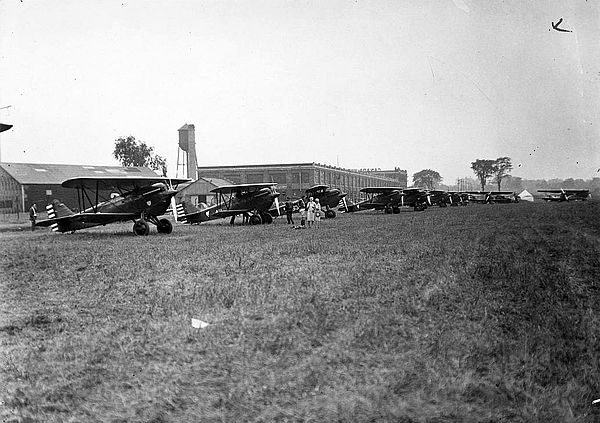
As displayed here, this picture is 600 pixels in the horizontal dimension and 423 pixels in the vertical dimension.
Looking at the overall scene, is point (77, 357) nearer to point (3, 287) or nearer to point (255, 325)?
point (255, 325)

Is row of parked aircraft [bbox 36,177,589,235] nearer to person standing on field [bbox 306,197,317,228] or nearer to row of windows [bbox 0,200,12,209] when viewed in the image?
person standing on field [bbox 306,197,317,228]

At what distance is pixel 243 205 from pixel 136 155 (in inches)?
1737

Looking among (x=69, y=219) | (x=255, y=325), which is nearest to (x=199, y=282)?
(x=255, y=325)

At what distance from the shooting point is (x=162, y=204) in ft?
58.5

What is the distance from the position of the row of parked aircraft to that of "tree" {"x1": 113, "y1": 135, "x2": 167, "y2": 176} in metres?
36.1

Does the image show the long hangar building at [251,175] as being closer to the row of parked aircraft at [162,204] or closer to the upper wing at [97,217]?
the row of parked aircraft at [162,204]

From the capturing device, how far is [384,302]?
219 inches

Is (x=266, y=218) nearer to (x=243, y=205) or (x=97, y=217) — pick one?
(x=243, y=205)

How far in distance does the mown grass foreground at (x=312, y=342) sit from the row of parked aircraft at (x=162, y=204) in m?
9.73

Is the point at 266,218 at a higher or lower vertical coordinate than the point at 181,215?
lower

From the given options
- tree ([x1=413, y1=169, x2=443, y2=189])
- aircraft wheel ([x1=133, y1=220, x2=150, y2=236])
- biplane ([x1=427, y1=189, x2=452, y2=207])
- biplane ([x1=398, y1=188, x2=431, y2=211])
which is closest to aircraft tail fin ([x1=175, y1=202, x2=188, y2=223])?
aircraft wheel ([x1=133, y1=220, x2=150, y2=236])

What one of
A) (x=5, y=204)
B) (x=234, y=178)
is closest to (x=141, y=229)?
(x=234, y=178)

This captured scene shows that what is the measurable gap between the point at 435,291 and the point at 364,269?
6.16ft

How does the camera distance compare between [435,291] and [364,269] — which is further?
[364,269]
